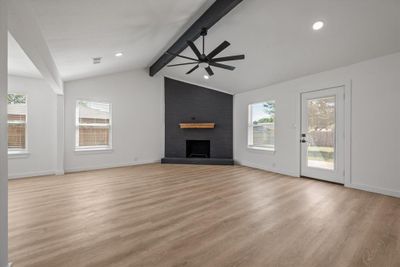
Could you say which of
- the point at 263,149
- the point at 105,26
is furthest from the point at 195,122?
the point at 105,26

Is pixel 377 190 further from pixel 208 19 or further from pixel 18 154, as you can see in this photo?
pixel 18 154

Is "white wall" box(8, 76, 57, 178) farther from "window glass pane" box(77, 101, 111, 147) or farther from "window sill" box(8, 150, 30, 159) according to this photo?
"window glass pane" box(77, 101, 111, 147)

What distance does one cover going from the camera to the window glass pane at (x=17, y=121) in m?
4.69

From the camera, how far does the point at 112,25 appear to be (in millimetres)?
3035

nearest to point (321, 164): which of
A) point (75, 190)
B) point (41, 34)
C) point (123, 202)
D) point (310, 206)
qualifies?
point (310, 206)

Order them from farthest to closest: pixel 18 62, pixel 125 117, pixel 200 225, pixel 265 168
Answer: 1. pixel 125 117
2. pixel 265 168
3. pixel 18 62
4. pixel 200 225

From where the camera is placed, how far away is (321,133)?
176 inches

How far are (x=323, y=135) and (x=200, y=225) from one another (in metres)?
3.50

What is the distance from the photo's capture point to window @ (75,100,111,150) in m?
5.68

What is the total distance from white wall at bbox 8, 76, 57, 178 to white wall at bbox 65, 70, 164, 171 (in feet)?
1.05

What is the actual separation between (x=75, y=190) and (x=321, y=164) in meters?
5.00

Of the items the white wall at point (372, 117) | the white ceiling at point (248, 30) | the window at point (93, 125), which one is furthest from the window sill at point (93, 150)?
the white wall at point (372, 117)

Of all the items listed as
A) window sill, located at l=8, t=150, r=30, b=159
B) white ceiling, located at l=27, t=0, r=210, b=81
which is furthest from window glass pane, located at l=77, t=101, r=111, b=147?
white ceiling, located at l=27, t=0, r=210, b=81

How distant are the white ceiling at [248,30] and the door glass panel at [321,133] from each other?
2.47ft
